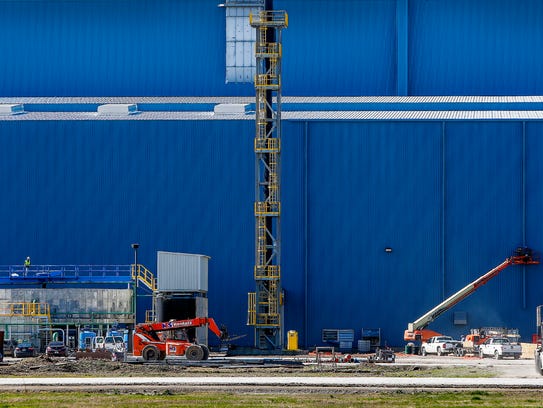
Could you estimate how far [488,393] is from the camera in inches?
1796

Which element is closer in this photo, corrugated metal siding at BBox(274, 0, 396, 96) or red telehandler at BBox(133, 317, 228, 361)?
red telehandler at BBox(133, 317, 228, 361)

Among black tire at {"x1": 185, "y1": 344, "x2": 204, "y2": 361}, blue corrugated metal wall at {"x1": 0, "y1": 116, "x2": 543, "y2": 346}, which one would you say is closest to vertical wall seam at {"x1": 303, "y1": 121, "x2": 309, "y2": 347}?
blue corrugated metal wall at {"x1": 0, "y1": 116, "x2": 543, "y2": 346}

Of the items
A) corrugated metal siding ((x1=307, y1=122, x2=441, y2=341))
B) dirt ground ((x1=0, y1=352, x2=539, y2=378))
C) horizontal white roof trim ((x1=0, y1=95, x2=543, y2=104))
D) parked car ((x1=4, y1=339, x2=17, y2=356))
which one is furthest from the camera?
horizontal white roof trim ((x1=0, y1=95, x2=543, y2=104))

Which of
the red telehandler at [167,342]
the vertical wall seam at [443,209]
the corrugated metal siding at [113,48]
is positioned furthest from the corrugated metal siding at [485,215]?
the red telehandler at [167,342]

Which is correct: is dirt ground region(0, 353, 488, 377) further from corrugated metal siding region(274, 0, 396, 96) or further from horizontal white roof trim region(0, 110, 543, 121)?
corrugated metal siding region(274, 0, 396, 96)

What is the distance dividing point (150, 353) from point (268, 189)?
58.4ft

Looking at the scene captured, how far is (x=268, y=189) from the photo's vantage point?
268ft

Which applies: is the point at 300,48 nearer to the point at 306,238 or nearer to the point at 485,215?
the point at 306,238

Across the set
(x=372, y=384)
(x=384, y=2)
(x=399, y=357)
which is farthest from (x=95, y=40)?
(x=372, y=384)

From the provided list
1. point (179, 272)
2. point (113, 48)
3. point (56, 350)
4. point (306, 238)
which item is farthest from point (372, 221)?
point (113, 48)

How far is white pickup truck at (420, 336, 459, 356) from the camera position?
258ft

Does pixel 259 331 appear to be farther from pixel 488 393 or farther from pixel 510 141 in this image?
pixel 488 393

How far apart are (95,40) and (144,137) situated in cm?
1488

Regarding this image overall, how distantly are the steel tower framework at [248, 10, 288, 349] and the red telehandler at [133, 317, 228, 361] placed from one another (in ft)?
38.4
